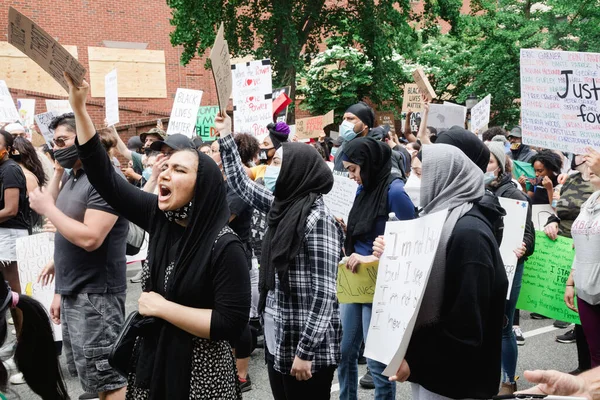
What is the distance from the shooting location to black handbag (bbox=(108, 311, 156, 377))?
280 centimetres

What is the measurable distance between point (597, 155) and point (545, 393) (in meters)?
2.19

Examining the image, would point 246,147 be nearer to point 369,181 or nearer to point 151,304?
point 369,181

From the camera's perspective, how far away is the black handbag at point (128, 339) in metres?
2.80

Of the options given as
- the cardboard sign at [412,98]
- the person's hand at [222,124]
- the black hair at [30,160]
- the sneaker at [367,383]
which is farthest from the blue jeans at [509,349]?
the cardboard sign at [412,98]

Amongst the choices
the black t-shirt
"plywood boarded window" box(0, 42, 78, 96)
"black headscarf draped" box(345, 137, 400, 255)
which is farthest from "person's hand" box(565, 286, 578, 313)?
"plywood boarded window" box(0, 42, 78, 96)

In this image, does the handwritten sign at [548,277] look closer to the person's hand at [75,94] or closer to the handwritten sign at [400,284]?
the handwritten sign at [400,284]

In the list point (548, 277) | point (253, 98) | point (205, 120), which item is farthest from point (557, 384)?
point (205, 120)

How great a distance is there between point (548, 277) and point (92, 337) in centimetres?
355

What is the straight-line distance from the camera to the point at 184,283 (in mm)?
2781

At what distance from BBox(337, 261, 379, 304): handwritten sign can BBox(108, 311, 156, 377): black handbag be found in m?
1.72

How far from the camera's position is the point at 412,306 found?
2.71m

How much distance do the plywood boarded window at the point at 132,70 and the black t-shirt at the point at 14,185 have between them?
62.3 ft

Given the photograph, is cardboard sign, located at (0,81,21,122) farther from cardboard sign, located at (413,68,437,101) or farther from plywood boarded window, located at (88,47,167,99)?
plywood boarded window, located at (88,47,167,99)

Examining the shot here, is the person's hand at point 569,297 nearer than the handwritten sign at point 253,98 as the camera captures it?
Yes
